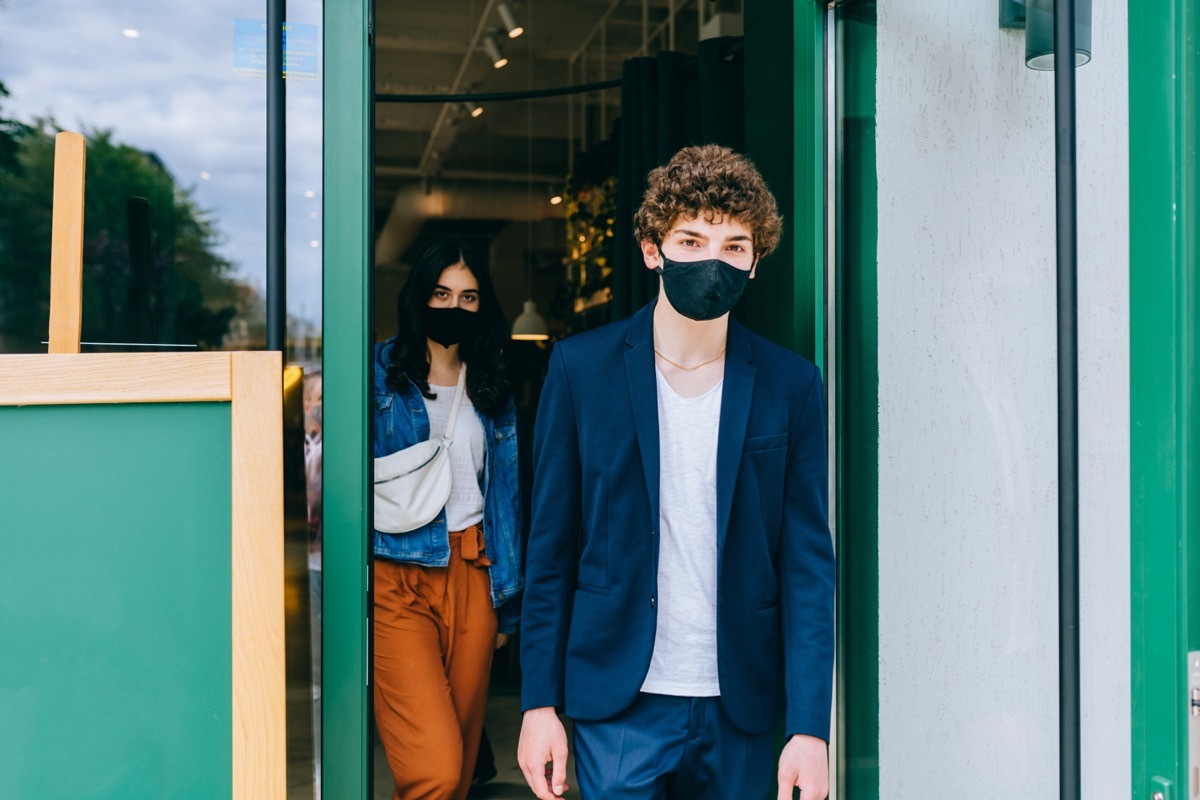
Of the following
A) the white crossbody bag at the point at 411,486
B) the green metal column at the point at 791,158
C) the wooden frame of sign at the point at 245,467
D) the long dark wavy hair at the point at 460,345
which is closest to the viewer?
the wooden frame of sign at the point at 245,467

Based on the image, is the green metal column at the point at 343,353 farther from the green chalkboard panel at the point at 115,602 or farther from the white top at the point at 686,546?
the white top at the point at 686,546

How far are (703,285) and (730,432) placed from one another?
0.25 meters

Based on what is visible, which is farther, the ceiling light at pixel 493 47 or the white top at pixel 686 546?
the ceiling light at pixel 493 47

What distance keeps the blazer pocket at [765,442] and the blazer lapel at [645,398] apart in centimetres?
16

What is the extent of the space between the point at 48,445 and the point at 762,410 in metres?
1.09

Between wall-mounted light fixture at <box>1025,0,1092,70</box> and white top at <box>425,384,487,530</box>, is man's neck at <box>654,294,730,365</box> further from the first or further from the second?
white top at <box>425,384,487,530</box>

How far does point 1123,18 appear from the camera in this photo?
148cm

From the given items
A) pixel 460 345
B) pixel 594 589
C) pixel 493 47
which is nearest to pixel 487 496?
pixel 460 345

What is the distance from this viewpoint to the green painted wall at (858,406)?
2.04 meters

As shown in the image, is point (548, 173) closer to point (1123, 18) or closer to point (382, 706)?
point (382, 706)

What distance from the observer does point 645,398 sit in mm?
1666

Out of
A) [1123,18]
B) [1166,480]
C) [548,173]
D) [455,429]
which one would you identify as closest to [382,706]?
[455,429]

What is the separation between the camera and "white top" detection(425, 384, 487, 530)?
2574 millimetres

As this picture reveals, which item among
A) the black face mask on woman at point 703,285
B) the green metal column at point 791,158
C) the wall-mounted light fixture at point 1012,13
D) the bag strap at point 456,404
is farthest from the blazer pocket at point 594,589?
the wall-mounted light fixture at point 1012,13
